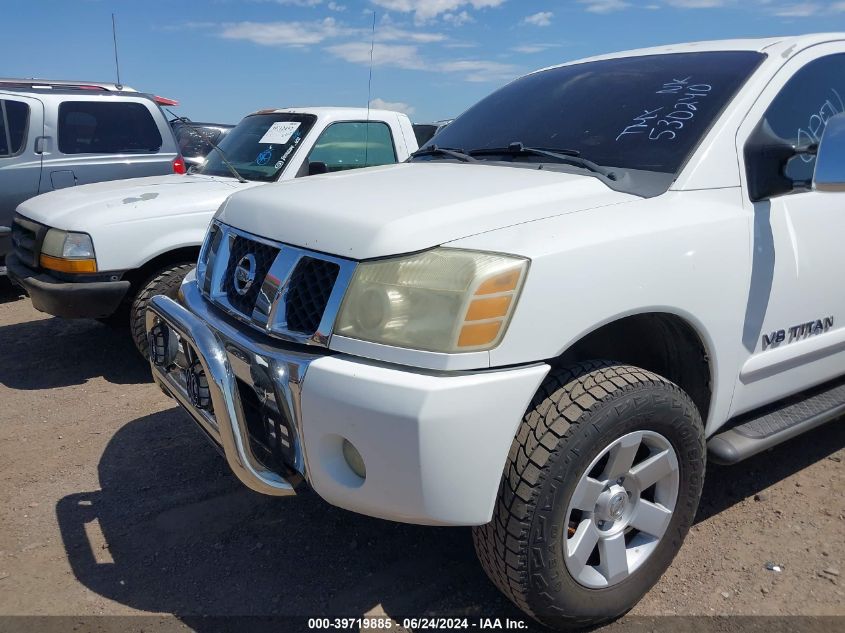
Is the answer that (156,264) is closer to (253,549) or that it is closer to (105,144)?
(253,549)

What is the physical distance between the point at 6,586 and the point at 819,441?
3.83 m

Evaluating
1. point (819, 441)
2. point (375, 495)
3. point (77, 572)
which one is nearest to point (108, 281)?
point (77, 572)

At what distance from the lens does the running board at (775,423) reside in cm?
248

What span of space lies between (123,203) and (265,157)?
3.96 ft

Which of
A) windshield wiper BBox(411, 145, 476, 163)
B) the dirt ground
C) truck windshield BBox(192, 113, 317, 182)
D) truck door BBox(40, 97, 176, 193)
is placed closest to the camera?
the dirt ground

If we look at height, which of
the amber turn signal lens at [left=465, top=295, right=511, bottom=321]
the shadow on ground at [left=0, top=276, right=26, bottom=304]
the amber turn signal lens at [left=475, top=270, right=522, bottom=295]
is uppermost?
the amber turn signal lens at [left=475, top=270, right=522, bottom=295]

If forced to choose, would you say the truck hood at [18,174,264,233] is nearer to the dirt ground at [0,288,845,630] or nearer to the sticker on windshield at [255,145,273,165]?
the sticker on windshield at [255,145,273,165]

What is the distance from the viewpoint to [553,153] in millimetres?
2713

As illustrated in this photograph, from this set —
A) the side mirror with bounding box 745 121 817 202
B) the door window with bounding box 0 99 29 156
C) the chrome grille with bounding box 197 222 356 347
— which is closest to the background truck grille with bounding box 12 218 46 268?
the door window with bounding box 0 99 29 156

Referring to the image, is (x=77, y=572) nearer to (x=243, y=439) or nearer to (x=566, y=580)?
(x=243, y=439)

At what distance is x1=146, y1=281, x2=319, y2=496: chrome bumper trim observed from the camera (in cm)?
195

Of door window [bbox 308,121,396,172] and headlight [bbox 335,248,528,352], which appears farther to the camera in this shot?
door window [bbox 308,121,396,172]

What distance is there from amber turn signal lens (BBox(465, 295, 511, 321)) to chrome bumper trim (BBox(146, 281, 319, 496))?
475 mm

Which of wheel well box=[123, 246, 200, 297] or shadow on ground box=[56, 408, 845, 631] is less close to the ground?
wheel well box=[123, 246, 200, 297]
